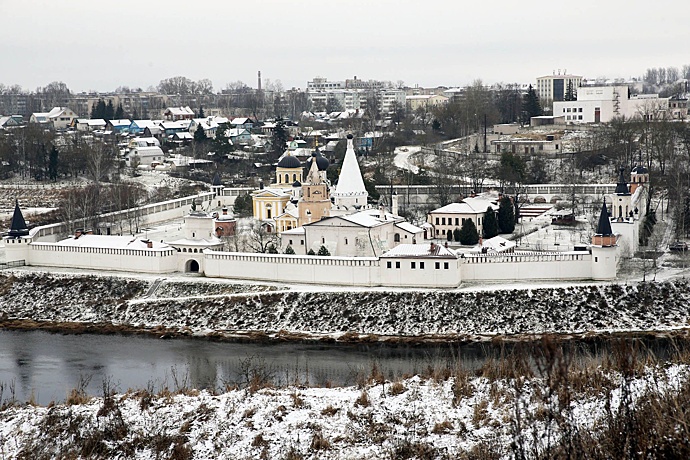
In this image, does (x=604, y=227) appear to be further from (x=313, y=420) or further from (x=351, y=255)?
(x=313, y=420)

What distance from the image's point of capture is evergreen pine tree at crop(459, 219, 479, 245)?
82.8 ft

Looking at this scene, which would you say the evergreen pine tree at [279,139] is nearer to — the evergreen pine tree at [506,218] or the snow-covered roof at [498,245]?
the evergreen pine tree at [506,218]

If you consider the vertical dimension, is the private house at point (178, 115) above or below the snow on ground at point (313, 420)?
above

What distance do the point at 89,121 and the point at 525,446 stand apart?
5074 centimetres

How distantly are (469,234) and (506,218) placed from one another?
1.68 m

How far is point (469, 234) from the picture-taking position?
25250 millimetres

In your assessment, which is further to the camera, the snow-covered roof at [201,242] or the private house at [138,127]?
the private house at [138,127]

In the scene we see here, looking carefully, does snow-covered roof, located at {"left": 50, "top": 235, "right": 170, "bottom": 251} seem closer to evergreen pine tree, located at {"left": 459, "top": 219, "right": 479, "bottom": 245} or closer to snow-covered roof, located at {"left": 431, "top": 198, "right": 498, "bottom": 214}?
evergreen pine tree, located at {"left": 459, "top": 219, "right": 479, "bottom": 245}

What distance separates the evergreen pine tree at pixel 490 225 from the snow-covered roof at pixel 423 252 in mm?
4532

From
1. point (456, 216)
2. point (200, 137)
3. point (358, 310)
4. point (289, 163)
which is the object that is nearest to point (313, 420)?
point (358, 310)

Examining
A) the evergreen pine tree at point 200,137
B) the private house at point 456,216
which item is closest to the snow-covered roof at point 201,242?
the private house at point 456,216

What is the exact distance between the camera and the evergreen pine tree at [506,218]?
2647 centimetres

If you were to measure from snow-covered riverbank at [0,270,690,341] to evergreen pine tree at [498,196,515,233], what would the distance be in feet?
21.2

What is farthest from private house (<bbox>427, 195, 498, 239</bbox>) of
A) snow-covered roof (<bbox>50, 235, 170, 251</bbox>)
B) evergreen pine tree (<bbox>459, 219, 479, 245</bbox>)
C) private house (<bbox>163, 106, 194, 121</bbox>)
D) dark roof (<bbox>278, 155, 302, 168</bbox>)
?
private house (<bbox>163, 106, 194, 121</bbox>)
